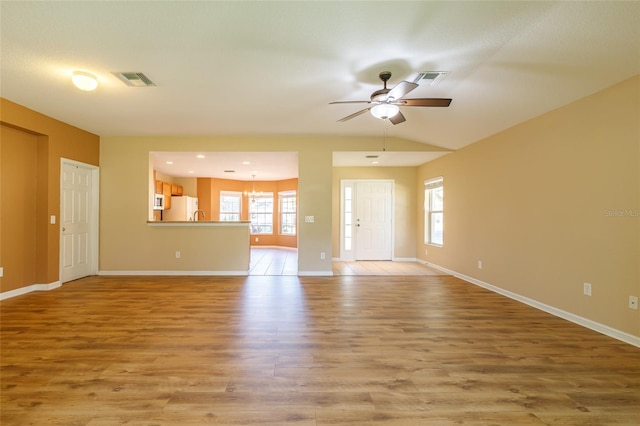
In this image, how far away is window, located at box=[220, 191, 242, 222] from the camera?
9609mm

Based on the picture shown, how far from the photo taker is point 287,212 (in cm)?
985

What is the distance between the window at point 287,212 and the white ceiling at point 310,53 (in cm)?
583

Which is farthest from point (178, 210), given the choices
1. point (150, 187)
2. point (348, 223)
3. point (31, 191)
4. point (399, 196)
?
point (399, 196)

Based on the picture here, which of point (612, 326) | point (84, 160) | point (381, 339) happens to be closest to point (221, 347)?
point (381, 339)

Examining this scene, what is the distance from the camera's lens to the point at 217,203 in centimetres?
941

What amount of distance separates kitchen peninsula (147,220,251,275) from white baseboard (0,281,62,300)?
1.37m

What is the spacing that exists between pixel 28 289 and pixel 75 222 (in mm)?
1192

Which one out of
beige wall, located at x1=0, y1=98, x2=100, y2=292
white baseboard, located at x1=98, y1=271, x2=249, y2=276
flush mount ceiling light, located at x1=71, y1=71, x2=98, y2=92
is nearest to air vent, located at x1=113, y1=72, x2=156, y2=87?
flush mount ceiling light, located at x1=71, y1=71, x2=98, y2=92

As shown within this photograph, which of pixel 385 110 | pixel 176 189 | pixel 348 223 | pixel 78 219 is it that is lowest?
pixel 348 223

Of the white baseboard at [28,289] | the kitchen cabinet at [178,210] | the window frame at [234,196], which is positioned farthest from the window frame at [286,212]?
the white baseboard at [28,289]

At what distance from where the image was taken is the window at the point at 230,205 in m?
9.61

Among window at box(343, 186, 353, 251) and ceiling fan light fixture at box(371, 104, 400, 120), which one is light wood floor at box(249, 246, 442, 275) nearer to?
window at box(343, 186, 353, 251)

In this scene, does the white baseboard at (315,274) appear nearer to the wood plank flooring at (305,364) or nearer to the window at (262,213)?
the wood plank flooring at (305,364)

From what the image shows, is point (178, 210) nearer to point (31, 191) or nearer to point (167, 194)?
point (167, 194)
